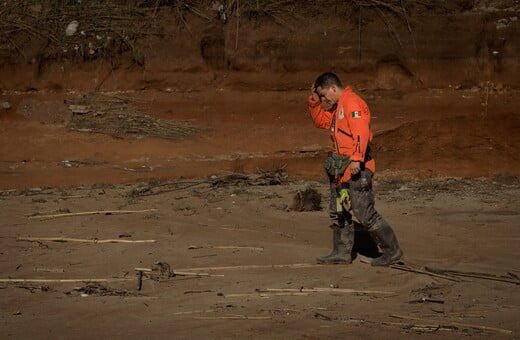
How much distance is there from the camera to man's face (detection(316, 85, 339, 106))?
27.3 feet

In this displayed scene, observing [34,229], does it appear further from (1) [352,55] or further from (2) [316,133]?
(1) [352,55]

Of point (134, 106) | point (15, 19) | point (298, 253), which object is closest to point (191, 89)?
point (134, 106)

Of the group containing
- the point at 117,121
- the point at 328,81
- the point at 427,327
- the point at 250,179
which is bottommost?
the point at 427,327

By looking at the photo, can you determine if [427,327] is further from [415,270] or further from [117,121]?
[117,121]

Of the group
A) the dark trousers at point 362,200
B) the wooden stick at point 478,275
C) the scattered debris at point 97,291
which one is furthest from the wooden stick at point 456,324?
the scattered debris at point 97,291

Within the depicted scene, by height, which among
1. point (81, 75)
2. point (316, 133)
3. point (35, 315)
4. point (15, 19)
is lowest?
point (35, 315)

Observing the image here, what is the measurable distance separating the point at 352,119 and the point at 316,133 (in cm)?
718

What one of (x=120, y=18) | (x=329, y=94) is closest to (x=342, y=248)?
(x=329, y=94)

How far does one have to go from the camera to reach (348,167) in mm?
8164

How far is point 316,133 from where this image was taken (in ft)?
49.9

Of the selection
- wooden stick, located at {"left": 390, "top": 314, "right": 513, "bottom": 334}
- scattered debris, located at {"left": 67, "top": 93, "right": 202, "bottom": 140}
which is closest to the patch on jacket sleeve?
wooden stick, located at {"left": 390, "top": 314, "right": 513, "bottom": 334}

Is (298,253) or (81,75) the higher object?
(81,75)

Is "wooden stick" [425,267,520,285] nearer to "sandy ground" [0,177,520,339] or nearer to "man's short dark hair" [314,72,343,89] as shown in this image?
"sandy ground" [0,177,520,339]

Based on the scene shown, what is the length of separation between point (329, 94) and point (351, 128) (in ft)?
1.48
